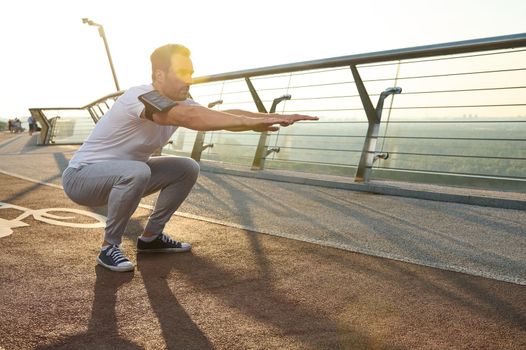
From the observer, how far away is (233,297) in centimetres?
245

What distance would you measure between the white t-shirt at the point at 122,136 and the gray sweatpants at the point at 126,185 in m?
0.09

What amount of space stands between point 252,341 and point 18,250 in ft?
6.30

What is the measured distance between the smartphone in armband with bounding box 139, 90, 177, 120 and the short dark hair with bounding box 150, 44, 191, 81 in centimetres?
28

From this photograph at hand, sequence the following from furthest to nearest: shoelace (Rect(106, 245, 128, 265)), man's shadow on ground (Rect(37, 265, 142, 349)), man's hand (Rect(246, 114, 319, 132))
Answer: shoelace (Rect(106, 245, 128, 265))
man's hand (Rect(246, 114, 319, 132))
man's shadow on ground (Rect(37, 265, 142, 349))

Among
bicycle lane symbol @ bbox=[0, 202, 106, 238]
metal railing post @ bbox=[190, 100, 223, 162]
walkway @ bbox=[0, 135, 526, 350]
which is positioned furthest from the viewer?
metal railing post @ bbox=[190, 100, 223, 162]

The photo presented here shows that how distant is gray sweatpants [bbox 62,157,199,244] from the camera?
123 inches

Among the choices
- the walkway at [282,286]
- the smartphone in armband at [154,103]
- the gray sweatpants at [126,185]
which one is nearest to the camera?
the walkway at [282,286]

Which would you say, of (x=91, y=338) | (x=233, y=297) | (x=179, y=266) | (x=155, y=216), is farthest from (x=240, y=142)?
(x=91, y=338)


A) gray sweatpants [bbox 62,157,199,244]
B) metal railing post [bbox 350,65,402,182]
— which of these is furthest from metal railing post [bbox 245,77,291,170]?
gray sweatpants [bbox 62,157,199,244]

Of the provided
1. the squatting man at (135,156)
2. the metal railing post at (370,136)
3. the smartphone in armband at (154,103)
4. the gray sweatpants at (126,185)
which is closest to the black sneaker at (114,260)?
the squatting man at (135,156)

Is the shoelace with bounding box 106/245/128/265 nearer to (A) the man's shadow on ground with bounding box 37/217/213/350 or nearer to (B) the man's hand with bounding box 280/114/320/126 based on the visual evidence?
(A) the man's shadow on ground with bounding box 37/217/213/350

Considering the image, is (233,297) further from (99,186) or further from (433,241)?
(433,241)

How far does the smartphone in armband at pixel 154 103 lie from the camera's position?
2824mm

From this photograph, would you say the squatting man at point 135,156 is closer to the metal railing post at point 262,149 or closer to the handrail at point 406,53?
the handrail at point 406,53
